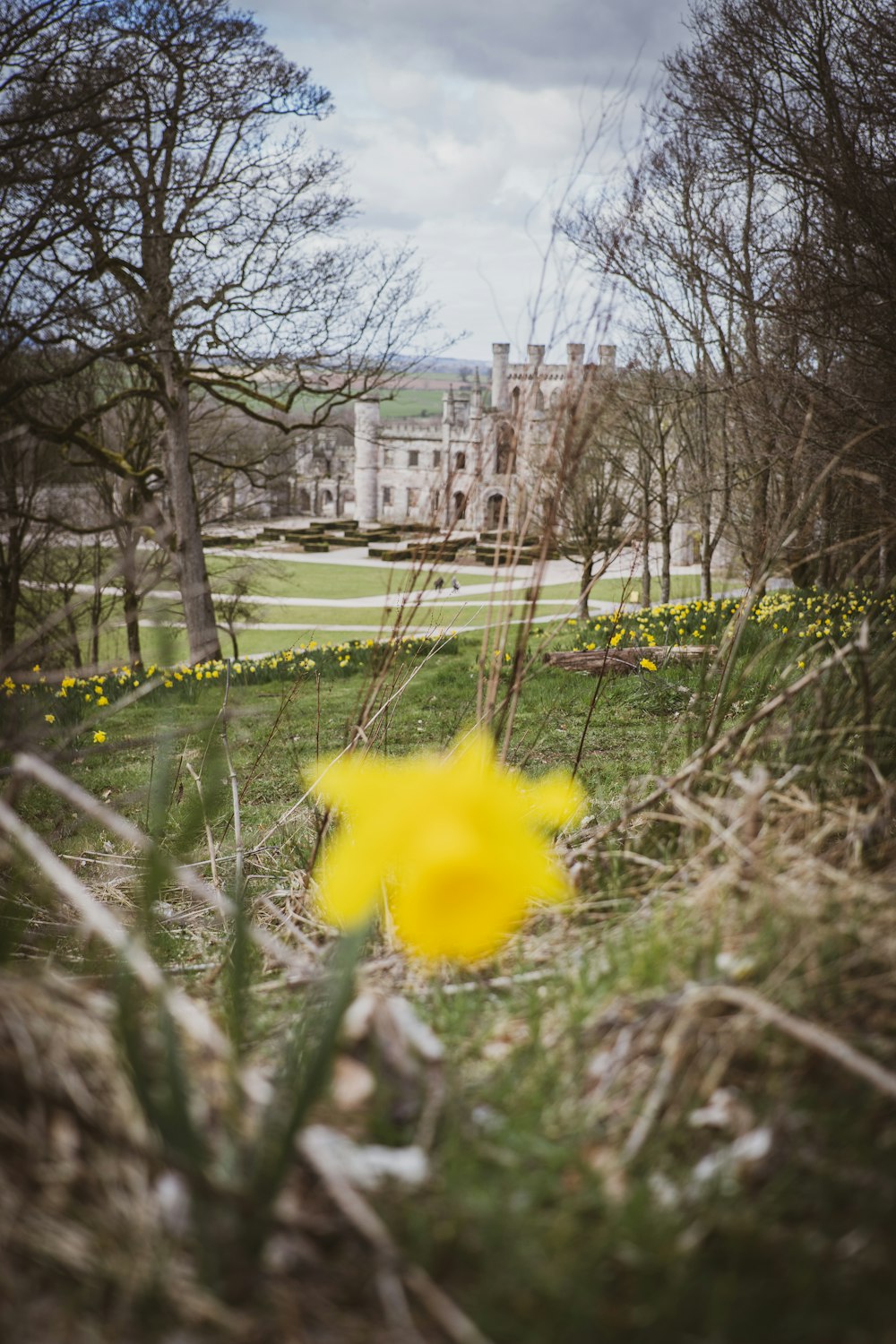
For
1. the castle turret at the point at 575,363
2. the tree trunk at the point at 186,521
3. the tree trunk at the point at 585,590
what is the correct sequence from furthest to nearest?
the tree trunk at the point at 186,521
the tree trunk at the point at 585,590
the castle turret at the point at 575,363

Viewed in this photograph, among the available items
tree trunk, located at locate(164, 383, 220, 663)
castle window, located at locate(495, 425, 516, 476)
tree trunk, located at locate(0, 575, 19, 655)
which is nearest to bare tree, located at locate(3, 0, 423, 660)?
tree trunk, located at locate(164, 383, 220, 663)

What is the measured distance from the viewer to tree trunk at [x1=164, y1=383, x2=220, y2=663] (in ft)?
38.5

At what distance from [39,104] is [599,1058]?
5464 millimetres

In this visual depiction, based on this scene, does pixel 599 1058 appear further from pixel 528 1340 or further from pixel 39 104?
pixel 39 104

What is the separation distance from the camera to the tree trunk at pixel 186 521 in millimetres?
11750

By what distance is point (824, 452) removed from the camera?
592cm

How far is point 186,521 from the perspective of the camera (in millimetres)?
11883

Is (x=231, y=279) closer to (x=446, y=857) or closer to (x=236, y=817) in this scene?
(x=236, y=817)

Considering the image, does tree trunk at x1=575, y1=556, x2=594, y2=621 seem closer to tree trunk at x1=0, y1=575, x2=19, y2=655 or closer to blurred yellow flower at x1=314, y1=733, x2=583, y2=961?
blurred yellow flower at x1=314, y1=733, x2=583, y2=961

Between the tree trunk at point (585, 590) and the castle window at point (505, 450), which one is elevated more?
the castle window at point (505, 450)

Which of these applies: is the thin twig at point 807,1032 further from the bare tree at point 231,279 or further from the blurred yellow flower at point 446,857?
the bare tree at point 231,279

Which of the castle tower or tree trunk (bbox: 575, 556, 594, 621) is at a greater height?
the castle tower

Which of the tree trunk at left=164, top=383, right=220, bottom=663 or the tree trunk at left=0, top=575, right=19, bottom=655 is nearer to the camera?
the tree trunk at left=164, top=383, right=220, bottom=663

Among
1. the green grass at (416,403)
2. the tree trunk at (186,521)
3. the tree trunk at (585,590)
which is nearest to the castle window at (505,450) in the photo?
the tree trunk at (585,590)
